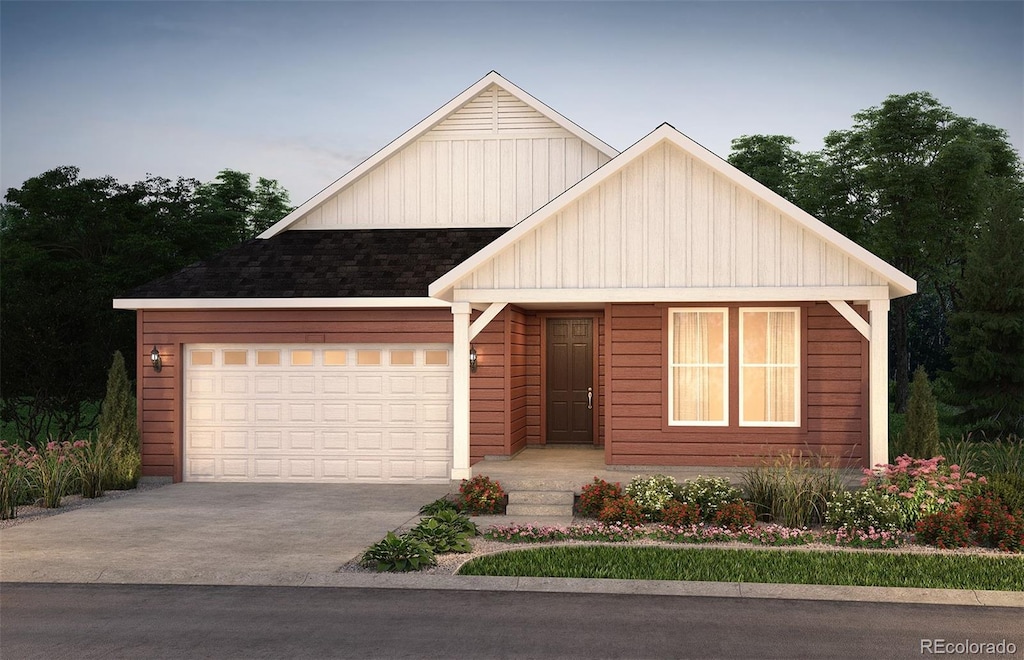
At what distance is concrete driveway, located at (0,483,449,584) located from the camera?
9.12m

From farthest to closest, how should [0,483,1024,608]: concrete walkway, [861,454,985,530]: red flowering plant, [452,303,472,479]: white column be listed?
[452,303,472,479]: white column → [861,454,985,530]: red flowering plant → [0,483,1024,608]: concrete walkway

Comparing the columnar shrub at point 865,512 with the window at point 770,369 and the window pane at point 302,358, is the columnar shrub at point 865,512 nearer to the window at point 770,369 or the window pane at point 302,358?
the window at point 770,369

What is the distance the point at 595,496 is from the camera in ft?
39.1

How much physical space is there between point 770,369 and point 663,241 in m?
2.94

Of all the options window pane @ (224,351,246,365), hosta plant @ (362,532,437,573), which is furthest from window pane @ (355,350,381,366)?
hosta plant @ (362,532,437,573)

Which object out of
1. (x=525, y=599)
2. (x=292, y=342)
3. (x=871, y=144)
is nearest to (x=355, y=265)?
(x=292, y=342)

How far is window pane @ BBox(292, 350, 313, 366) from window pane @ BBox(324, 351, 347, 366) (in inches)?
11.4

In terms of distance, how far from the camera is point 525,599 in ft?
26.8

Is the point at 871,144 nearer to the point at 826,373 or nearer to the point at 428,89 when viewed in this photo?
the point at 428,89

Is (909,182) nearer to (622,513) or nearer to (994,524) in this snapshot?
(994,524)

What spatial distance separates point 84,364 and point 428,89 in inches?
449

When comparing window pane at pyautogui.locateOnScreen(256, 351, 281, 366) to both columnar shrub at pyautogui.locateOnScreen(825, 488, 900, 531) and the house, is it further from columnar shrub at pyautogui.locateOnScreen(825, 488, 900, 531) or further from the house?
columnar shrub at pyautogui.locateOnScreen(825, 488, 900, 531)

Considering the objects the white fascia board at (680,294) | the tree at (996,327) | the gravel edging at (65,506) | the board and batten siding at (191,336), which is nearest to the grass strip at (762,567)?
the white fascia board at (680,294)

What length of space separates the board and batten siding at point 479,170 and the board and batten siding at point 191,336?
2.77 m
